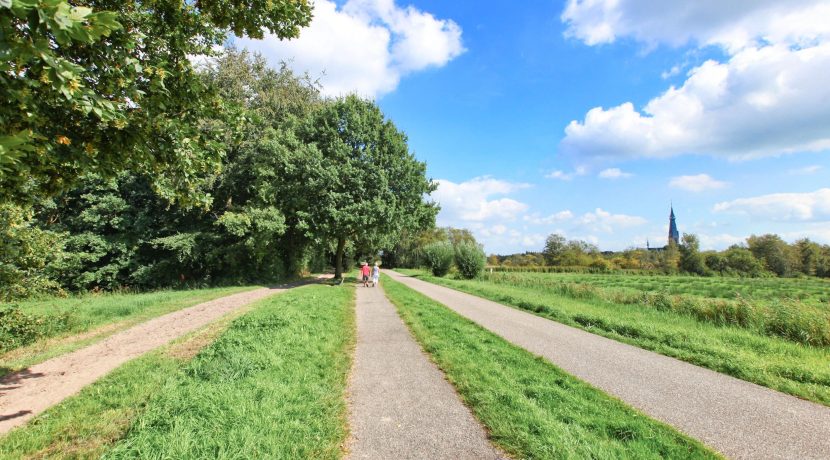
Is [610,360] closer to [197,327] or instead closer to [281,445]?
[281,445]

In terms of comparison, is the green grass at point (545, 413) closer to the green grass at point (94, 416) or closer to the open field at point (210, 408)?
the open field at point (210, 408)

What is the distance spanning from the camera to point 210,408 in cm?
378

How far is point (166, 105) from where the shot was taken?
4371mm

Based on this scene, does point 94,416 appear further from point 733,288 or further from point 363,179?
point 733,288

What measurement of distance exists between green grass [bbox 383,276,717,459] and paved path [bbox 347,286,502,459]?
0.74ft

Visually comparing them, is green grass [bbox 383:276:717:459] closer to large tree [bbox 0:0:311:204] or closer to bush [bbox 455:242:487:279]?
large tree [bbox 0:0:311:204]

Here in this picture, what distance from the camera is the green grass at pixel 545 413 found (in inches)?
139

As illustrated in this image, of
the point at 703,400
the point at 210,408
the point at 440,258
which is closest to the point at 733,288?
the point at 440,258

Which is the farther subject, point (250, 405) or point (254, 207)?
point (254, 207)

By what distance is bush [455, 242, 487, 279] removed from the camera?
118 feet

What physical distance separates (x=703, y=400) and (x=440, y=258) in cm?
3580

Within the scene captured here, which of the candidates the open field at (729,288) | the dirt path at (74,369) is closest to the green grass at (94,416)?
the dirt path at (74,369)

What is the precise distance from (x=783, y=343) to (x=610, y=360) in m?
4.89

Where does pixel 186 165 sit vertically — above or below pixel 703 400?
above
